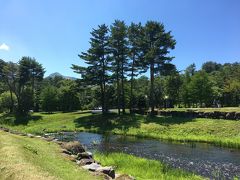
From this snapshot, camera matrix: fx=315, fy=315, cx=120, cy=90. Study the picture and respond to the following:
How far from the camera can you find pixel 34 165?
14.5m

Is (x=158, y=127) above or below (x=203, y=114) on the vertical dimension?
below

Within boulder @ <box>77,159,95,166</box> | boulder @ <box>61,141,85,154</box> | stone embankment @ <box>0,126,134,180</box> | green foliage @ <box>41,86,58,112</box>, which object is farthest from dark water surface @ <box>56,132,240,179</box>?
green foliage @ <box>41,86,58,112</box>

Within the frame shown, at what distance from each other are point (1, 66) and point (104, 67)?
34968mm

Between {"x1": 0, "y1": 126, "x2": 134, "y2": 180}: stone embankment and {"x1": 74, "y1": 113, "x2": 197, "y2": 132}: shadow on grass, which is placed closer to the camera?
{"x1": 0, "y1": 126, "x2": 134, "y2": 180}: stone embankment

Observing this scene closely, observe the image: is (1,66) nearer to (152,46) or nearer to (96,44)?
(96,44)

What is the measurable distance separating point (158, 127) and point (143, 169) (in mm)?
24519

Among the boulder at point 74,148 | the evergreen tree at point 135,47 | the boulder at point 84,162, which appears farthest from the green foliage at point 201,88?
the boulder at point 84,162

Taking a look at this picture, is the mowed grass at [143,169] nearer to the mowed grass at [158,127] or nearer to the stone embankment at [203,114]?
the mowed grass at [158,127]

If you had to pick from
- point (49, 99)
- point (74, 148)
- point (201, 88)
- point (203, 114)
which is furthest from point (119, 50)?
point (74, 148)

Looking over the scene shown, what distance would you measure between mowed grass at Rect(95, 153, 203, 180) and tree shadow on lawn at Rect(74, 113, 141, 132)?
77.8 ft

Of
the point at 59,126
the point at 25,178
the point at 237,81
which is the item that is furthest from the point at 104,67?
the point at 25,178

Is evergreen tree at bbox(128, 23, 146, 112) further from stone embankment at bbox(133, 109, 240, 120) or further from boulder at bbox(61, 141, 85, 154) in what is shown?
boulder at bbox(61, 141, 85, 154)

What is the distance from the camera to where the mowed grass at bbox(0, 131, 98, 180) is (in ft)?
43.3

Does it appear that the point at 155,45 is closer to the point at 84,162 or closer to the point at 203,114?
the point at 203,114
